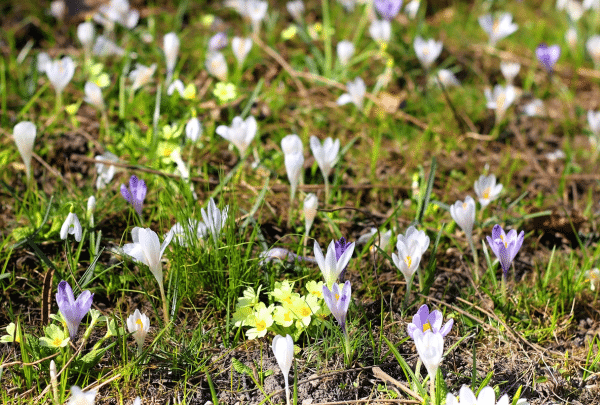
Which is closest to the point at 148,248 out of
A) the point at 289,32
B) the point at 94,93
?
the point at 94,93

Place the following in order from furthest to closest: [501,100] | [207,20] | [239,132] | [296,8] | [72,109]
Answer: [207,20]
[296,8]
[501,100]
[72,109]
[239,132]

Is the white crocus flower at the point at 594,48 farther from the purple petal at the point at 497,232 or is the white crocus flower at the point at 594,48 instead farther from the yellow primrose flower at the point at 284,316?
the yellow primrose flower at the point at 284,316

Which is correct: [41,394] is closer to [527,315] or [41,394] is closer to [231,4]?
[527,315]

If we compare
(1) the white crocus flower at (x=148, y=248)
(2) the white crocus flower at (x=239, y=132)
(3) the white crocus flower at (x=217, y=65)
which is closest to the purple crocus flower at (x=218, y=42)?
(3) the white crocus flower at (x=217, y=65)

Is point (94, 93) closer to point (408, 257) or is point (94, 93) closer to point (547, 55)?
point (408, 257)

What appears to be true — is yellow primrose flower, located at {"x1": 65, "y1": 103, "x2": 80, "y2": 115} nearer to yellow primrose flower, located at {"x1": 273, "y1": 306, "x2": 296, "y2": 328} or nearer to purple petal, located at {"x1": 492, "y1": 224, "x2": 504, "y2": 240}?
yellow primrose flower, located at {"x1": 273, "y1": 306, "x2": 296, "y2": 328}

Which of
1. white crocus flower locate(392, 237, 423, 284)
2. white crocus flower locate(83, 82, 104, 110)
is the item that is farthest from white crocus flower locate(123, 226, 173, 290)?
white crocus flower locate(83, 82, 104, 110)
